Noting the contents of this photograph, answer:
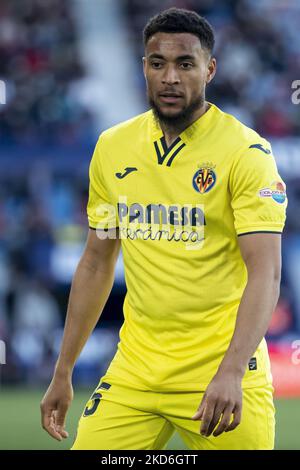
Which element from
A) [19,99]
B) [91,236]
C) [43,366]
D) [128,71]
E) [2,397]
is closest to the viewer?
[91,236]

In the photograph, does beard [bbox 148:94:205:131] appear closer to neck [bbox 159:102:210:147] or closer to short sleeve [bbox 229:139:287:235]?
neck [bbox 159:102:210:147]

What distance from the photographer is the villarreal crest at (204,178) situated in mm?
3848

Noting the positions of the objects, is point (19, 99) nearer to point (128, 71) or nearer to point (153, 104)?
point (128, 71)

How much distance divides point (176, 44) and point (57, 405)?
1.47 m

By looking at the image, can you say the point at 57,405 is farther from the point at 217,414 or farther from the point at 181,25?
the point at 181,25

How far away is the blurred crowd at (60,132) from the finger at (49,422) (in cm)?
848

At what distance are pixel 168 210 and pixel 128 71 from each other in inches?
465

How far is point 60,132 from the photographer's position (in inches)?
538

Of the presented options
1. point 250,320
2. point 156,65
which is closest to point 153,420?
point 250,320

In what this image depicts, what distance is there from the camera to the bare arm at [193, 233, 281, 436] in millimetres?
3445

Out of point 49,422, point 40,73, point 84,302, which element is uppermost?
point 40,73

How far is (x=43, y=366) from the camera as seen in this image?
41.3 ft

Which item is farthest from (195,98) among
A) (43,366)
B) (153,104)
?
(43,366)

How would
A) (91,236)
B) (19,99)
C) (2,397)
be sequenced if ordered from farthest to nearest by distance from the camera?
1. (19,99)
2. (2,397)
3. (91,236)
